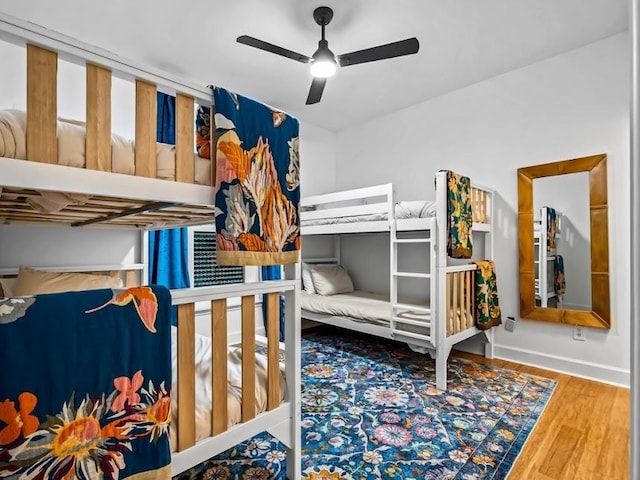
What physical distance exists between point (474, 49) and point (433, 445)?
2881 millimetres

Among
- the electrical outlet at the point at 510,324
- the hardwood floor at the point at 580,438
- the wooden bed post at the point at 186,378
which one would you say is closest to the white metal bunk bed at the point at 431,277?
the electrical outlet at the point at 510,324

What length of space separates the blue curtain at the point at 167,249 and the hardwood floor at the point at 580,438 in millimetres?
2739

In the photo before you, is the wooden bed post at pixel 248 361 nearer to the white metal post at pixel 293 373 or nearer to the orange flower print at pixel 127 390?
the white metal post at pixel 293 373

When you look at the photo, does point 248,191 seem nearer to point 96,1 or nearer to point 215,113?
Result: point 215,113

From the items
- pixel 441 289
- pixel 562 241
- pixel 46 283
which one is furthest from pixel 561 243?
pixel 46 283

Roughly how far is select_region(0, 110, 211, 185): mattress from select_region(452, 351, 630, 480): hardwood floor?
6.33 ft

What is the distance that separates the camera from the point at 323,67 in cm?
235

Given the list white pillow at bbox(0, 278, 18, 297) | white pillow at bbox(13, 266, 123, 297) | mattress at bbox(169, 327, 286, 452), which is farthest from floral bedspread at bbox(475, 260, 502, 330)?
white pillow at bbox(0, 278, 18, 297)

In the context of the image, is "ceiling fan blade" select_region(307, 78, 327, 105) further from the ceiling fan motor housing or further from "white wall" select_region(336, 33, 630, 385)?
"white wall" select_region(336, 33, 630, 385)

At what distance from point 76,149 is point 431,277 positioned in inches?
89.1

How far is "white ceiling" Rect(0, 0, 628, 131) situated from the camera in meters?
2.32

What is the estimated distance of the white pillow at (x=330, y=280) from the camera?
13.0 feet

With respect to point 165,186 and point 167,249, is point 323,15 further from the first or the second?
point 167,249

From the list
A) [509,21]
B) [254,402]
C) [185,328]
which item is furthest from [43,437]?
[509,21]
